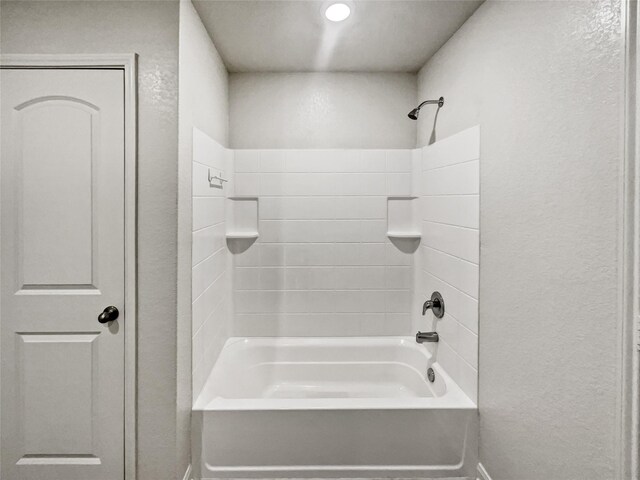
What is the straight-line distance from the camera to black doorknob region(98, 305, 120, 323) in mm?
1674

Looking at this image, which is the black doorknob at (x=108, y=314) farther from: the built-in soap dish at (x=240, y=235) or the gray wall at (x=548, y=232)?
the gray wall at (x=548, y=232)

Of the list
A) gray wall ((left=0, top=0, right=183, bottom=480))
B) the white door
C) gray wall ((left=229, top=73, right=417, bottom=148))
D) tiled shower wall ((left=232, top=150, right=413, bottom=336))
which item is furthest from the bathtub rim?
gray wall ((left=229, top=73, right=417, bottom=148))

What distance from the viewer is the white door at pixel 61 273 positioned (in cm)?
168

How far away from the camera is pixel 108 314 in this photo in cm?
168

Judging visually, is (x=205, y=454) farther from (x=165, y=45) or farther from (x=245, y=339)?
(x=165, y=45)

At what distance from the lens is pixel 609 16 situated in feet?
3.46

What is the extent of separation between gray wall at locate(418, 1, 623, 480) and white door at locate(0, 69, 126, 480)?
166 cm

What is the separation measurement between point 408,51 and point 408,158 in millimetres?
686

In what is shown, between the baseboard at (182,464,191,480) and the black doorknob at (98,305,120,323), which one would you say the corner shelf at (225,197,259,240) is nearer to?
the black doorknob at (98,305,120,323)

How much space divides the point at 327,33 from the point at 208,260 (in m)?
1.44

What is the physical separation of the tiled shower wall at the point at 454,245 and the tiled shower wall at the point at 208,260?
134 centimetres

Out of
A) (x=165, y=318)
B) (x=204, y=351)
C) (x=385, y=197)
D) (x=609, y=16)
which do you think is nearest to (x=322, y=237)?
(x=385, y=197)

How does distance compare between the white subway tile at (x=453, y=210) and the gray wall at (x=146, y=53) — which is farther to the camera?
the white subway tile at (x=453, y=210)

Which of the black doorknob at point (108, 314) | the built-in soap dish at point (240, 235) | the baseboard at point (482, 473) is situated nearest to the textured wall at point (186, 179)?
the black doorknob at point (108, 314)
